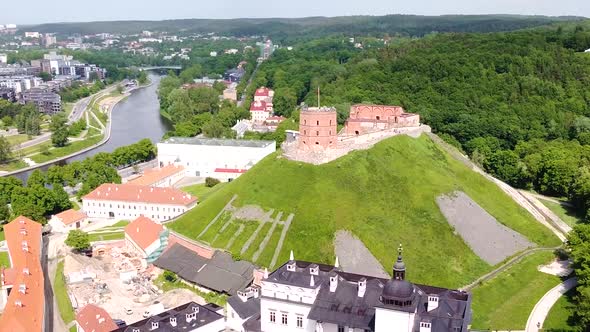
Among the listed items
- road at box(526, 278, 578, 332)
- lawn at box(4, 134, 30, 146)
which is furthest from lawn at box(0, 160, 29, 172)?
road at box(526, 278, 578, 332)

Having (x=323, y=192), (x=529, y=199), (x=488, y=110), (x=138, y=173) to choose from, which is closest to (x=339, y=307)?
(x=323, y=192)

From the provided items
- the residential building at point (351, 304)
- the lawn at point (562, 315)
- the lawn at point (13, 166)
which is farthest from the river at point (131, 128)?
the lawn at point (562, 315)

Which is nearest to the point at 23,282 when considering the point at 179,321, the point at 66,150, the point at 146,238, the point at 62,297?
the point at 62,297

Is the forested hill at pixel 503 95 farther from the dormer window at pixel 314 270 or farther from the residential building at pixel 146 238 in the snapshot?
the residential building at pixel 146 238

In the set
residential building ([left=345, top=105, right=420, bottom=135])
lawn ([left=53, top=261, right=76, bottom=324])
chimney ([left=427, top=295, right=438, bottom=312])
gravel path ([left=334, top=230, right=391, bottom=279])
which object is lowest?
lawn ([left=53, top=261, right=76, bottom=324])

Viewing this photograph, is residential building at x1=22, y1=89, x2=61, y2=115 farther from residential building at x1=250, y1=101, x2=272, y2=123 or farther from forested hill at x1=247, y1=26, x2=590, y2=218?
forested hill at x1=247, y1=26, x2=590, y2=218

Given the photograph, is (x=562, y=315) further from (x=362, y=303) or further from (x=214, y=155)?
(x=214, y=155)

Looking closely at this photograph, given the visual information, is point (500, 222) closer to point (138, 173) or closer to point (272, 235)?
point (272, 235)
